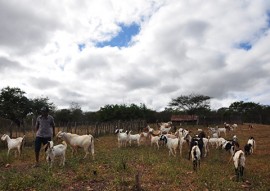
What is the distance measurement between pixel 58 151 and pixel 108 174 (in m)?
2.32

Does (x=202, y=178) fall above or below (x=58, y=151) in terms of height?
below

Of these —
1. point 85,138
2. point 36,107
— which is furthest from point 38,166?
point 36,107

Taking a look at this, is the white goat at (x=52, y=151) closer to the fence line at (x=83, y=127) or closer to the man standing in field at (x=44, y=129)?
the man standing in field at (x=44, y=129)

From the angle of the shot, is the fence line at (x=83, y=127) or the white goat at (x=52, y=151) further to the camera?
the fence line at (x=83, y=127)

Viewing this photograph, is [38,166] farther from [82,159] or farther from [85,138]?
[85,138]

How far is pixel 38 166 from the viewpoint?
41.7ft

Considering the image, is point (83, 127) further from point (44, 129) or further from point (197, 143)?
point (44, 129)

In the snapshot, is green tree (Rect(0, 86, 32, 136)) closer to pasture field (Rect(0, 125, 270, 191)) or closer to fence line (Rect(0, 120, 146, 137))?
fence line (Rect(0, 120, 146, 137))

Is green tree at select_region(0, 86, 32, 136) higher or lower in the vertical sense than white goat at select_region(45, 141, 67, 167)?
higher

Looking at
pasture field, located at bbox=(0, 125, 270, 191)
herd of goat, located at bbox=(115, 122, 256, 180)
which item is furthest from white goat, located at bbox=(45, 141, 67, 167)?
herd of goat, located at bbox=(115, 122, 256, 180)

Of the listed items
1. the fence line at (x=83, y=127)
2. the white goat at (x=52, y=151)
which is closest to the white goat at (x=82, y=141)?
the white goat at (x=52, y=151)

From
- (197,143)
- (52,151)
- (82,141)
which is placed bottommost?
(52,151)

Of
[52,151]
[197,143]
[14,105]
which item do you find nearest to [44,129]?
[52,151]

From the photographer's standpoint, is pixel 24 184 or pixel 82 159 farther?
pixel 82 159
